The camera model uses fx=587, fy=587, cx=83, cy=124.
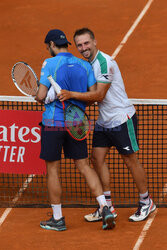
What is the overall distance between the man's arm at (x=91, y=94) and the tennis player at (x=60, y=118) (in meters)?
0.05

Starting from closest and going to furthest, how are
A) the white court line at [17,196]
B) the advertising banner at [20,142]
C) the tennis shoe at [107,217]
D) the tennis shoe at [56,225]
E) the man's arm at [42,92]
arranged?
the man's arm at [42,92], the tennis shoe at [107,217], the tennis shoe at [56,225], the white court line at [17,196], the advertising banner at [20,142]

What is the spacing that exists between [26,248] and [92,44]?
6.91 feet

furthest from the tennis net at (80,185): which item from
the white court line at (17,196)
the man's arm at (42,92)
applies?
the man's arm at (42,92)

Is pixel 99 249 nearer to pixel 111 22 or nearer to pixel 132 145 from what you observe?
pixel 132 145

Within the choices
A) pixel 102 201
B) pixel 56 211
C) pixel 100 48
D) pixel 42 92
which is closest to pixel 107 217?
pixel 102 201

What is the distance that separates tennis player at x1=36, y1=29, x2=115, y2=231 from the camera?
5.71 meters

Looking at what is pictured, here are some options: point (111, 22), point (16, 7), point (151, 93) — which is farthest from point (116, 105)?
point (16, 7)

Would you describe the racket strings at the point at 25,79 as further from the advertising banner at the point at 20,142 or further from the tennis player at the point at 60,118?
the advertising banner at the point at 20,142

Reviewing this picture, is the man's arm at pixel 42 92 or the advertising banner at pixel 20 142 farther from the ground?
the man's arm at pixel 42 92

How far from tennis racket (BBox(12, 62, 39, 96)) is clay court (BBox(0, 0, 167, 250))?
4.76 feet

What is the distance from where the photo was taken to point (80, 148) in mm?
5906

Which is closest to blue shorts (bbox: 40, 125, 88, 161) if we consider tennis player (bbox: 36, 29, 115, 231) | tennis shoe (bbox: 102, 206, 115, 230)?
tennis player (bbox: 36, 29, 115, 231)

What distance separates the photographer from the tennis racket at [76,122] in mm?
5742

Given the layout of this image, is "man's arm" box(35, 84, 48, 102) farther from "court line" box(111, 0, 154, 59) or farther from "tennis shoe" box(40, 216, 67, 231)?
"court line" box(111, 0, 154, 59)
